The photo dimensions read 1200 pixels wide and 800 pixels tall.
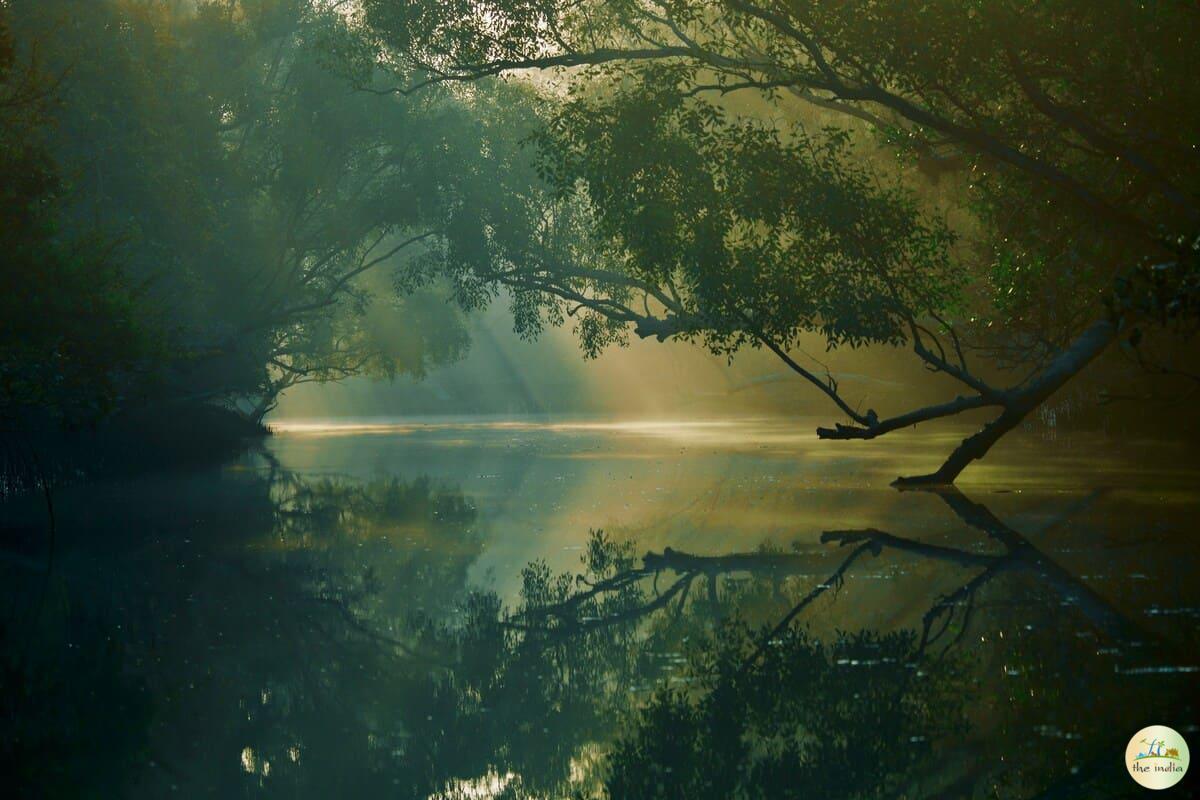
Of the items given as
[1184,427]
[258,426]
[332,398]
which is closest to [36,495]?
[1184,427]

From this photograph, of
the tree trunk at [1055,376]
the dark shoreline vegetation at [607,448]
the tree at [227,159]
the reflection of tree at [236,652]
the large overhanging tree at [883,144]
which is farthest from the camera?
the tree at [227,159]

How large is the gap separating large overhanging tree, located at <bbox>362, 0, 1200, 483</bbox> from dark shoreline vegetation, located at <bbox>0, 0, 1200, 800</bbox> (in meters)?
0.10

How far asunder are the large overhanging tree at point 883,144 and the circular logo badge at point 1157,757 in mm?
12134

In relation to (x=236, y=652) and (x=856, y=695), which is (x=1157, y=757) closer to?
(x=856, y=695)

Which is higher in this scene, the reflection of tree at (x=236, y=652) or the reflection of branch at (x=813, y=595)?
the reflection of branch at (x=813, y=595)

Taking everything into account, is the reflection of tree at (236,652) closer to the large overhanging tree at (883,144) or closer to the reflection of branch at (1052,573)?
the reflection of branch at (1052,573)

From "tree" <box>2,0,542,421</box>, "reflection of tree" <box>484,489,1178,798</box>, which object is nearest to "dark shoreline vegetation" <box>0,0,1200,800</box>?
"reflection of tree" <box>484,489,1178,798</box>

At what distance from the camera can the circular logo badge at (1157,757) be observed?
687cm

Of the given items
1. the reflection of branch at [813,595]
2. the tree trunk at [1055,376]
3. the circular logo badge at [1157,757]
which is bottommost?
the reflection of branch at [813,595]

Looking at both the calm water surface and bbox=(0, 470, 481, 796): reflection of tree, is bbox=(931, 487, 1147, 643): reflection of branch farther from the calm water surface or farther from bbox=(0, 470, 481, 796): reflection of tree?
bbox=(0, 470, 481, 796): reflection of tree

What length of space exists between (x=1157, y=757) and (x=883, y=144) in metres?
21.1

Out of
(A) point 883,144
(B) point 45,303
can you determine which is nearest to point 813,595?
(B) point 45,303

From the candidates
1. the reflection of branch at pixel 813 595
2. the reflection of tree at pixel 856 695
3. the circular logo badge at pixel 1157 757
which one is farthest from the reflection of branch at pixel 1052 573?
the circular logo badge at pixel 1157 757

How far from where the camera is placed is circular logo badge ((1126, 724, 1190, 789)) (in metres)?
6.87
